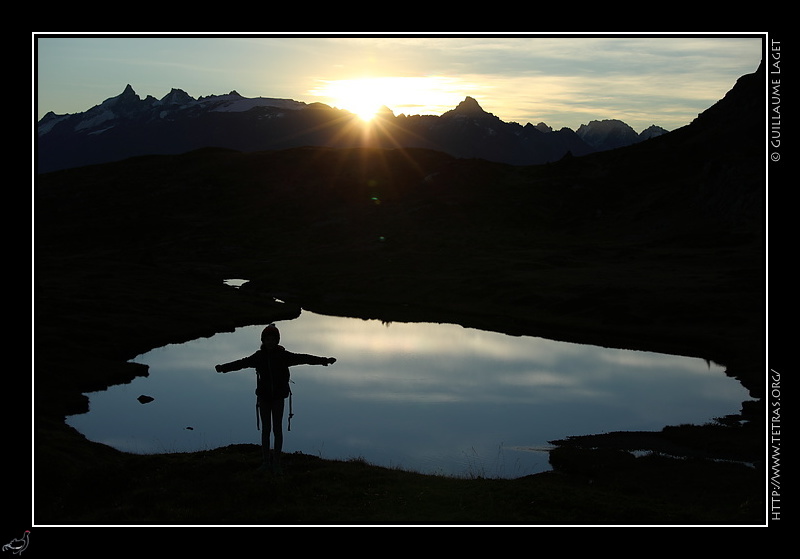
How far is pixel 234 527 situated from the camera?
59.3ft

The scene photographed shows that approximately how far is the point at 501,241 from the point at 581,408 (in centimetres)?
12730

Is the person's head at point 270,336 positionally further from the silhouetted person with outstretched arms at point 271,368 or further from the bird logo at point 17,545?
the bird logo at point 17,545

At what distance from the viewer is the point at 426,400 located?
63.2 metres

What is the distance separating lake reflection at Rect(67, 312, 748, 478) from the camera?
49031 mm

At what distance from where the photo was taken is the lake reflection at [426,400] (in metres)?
49.0

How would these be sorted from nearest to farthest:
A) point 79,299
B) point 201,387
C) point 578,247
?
point 201,387 → point 79,299 → point 578,247

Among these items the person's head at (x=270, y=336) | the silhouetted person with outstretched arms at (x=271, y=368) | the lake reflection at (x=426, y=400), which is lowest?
the lake reflection at (x=426, y=400)

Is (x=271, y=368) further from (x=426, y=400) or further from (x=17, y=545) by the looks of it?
(x=426, y=400)

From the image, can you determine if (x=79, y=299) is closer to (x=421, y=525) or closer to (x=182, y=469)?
(x=182, y=469)

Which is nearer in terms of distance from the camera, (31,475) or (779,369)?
(31,475)

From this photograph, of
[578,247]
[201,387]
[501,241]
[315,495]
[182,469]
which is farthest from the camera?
[501,241]

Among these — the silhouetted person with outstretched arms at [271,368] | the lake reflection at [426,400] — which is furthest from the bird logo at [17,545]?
the lake reflection at [426,400]

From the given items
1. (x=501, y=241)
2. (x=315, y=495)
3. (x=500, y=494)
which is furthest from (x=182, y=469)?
(x=501, y=241)

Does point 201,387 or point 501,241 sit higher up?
point 501,241
